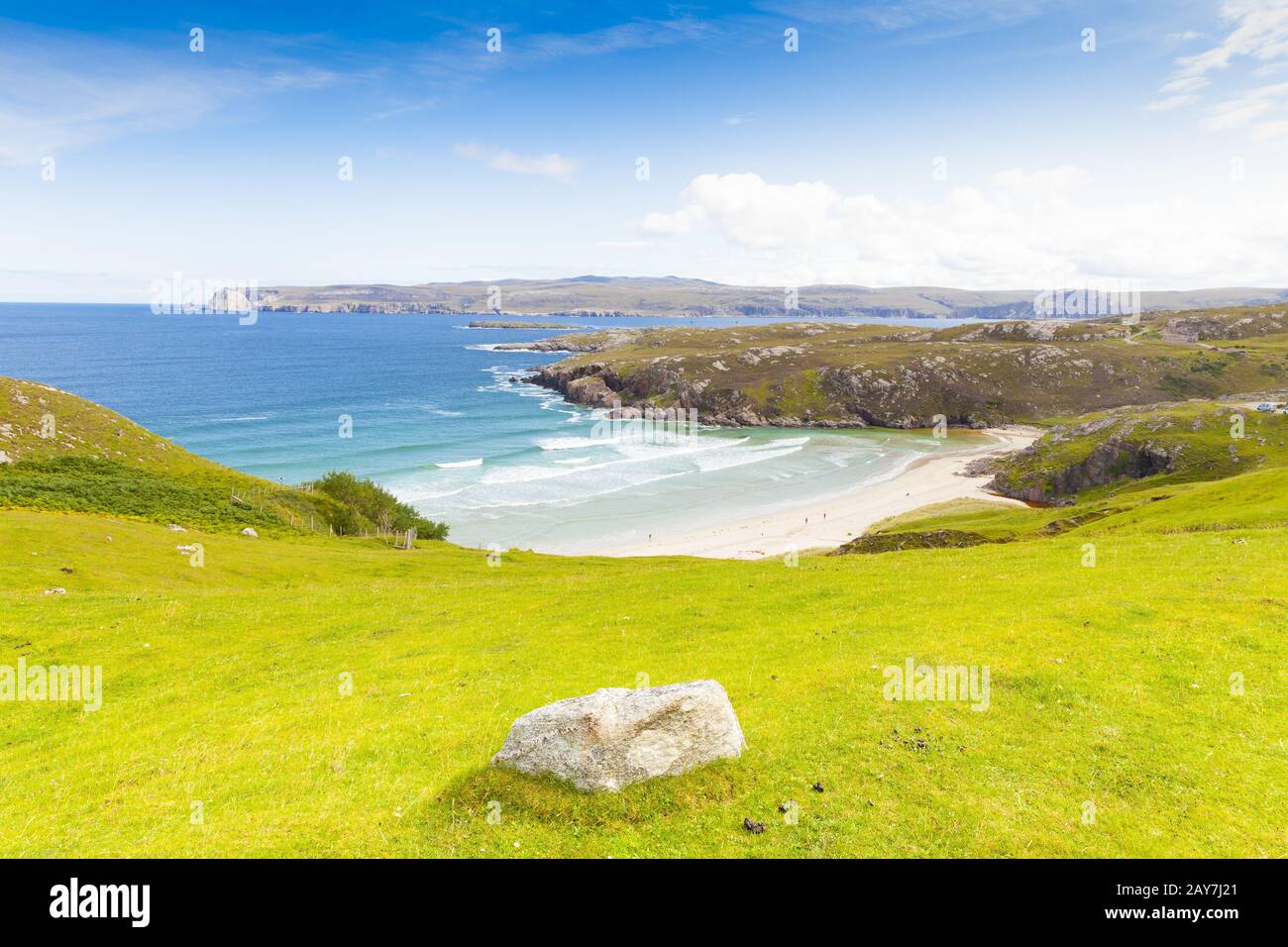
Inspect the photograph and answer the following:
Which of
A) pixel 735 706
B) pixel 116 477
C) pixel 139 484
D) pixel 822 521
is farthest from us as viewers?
pixel 822 521

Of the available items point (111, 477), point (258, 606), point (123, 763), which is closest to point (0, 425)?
point (111, 477)

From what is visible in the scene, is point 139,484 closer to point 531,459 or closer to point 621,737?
point 621,737

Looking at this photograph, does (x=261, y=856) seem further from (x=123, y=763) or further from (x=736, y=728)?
(x=736, y=728)

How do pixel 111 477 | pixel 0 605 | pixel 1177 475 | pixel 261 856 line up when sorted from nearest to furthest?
pixel 261 856 < pixel 0 605 < pixel 111 477 < pixel 1177 475

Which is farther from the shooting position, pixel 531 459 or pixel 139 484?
pixel 531 459

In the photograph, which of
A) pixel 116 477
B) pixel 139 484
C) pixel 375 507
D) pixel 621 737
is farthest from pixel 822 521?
pixel 116 477
